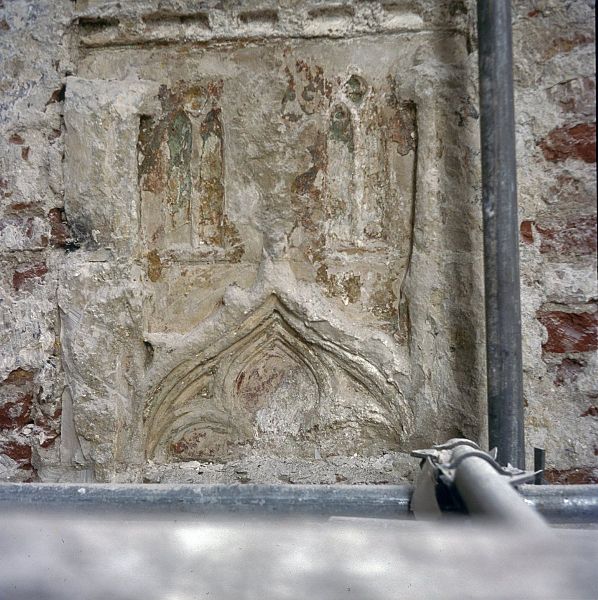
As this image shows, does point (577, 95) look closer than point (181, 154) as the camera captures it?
Yes

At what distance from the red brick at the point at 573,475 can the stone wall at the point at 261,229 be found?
0.61 ft

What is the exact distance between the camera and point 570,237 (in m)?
1.50

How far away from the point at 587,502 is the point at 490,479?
160mm

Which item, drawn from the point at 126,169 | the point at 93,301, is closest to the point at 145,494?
the point at 93,301

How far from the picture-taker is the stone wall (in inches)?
59.7

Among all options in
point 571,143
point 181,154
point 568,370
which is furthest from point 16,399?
point 571,143

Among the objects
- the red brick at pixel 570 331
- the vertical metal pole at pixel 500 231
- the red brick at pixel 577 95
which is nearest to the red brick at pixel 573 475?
the vertical metal pole at pixel 500 231

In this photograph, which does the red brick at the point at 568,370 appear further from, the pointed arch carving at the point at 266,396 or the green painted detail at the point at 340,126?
the green painted detail at the point at 340,126

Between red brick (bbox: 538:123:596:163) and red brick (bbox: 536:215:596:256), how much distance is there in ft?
0.48

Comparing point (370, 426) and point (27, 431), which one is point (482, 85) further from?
point (27, 431)

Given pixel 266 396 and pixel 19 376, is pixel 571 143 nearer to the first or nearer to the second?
pixel 266 396

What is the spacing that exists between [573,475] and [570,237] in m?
0.54

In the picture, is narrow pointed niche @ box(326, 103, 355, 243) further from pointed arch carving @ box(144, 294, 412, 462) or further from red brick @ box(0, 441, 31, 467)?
red brick @ box(0, 441, 31, 467)

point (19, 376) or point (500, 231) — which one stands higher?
point (500, 231)
